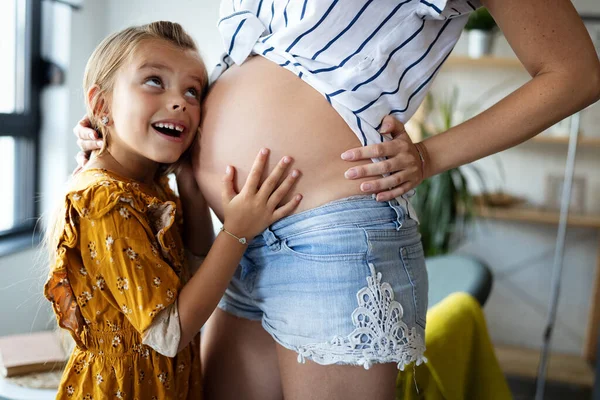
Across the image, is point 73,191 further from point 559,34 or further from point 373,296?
point 559,34

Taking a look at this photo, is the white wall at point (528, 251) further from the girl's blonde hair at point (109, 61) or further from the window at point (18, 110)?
the girl's blonde hair at point (109, 61)

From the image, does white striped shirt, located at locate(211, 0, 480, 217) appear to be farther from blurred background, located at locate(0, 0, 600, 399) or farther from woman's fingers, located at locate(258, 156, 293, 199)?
blurred background, located at locate(0, 0, 600, 399)

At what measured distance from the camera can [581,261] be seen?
3424mm

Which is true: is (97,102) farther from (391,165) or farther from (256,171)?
(391,165)

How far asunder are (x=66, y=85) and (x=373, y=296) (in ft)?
7.39

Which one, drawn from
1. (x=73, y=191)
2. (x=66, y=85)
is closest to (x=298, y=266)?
(x=73, y=191)

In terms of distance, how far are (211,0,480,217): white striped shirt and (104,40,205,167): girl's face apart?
154mm

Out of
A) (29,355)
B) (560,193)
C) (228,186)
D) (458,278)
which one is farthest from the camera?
(560,193)

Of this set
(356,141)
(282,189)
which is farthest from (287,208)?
(356,141)

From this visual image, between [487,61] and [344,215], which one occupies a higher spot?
[487,61]

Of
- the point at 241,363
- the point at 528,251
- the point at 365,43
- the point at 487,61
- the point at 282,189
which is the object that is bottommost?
the point at 528,251

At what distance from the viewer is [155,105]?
0.99 meters

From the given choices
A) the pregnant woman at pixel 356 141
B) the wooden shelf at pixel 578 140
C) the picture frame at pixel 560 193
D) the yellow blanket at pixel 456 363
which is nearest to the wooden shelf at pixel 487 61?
the wooden shelf at pixel 578 140

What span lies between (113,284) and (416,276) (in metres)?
0.44
